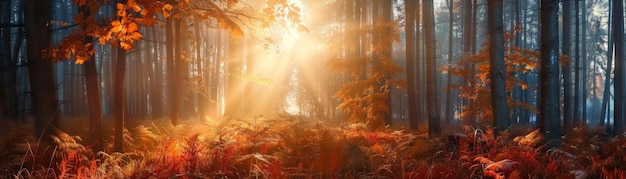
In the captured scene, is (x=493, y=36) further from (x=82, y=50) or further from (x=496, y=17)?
(x=82, y=50)

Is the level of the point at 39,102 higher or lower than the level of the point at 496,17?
lower

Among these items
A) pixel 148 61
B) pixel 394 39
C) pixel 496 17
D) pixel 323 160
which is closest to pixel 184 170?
pixel 323 160

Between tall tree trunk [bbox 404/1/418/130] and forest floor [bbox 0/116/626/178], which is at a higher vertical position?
tall tree trunk [bbox 404/1/418/130]

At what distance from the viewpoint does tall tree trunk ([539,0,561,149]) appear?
22.7ft

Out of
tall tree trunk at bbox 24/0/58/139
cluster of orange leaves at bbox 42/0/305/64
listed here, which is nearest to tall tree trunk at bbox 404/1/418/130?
cluster of orange leaves at bbox 42/0/305/64

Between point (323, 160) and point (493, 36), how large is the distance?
16.0 feet

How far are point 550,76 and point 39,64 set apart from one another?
391 inches

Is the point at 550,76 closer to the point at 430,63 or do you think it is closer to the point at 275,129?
the point at 430,63

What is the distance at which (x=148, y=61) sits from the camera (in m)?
26.4

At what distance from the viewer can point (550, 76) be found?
699 cm

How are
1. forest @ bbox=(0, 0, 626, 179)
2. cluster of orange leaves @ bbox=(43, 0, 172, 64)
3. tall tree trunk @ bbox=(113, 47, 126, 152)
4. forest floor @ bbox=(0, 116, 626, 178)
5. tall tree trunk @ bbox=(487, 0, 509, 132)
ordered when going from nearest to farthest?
1. cluster of orange leaves @ bbox=(43, 0, 172, 64)
2. forest floor @ bbox=(0, 116, 626, 178)
3. forest @ bbox=(0, 0, 626, 179)
4. tall tree trunk @ bbox=(113, 47, 126, 152)
5. tall tree trunk @ bbox=(487, 0, 509, 132)

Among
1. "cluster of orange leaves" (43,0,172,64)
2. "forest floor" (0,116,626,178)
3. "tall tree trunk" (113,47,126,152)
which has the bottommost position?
"forest floor" (0,116,626,178)

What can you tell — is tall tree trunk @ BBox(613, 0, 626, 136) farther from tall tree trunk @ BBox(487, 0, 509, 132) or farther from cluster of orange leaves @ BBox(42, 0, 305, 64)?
cluster of orange leaves @ BBox(42, 0, 305, 64)

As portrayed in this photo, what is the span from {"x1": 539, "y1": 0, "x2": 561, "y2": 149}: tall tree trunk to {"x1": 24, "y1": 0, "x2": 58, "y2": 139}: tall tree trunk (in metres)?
9.57
